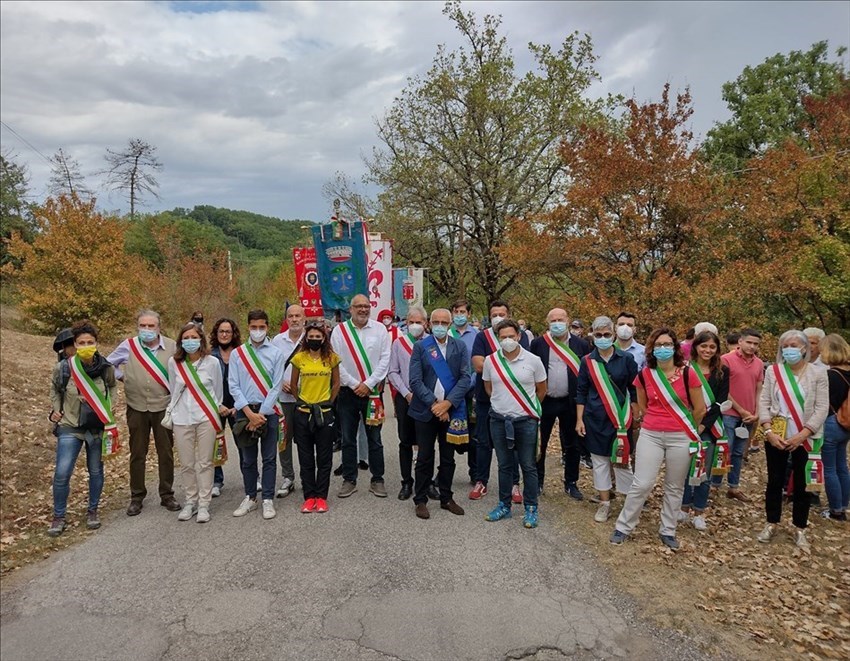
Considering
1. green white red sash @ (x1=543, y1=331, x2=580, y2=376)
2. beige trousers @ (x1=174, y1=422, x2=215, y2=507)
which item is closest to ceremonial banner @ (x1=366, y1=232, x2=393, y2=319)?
green white red sash @ (x1=543, y1=331, x2=580, y2=376)

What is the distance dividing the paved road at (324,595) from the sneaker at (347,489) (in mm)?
434

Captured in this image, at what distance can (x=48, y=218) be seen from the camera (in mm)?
17406

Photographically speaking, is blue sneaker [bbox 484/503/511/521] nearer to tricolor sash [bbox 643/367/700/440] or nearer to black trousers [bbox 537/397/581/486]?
black trousers [bbox 537/397/581/486]

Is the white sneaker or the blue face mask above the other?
the blue face mask

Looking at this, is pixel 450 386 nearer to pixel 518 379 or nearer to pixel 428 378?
pixel 428 378

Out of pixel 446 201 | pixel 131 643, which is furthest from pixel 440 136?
pixel 131 643

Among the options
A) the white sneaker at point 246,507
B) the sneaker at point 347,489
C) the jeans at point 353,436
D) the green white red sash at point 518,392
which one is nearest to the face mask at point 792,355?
the green white red sash at point 518,392

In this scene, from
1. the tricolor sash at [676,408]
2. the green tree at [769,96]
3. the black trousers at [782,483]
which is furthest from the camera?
the green tree at [769,96]

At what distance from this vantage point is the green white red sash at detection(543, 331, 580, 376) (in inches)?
236

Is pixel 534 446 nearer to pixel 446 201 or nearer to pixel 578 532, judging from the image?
pixel 578 532

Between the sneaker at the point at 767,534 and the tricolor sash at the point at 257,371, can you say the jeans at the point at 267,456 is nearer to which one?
the tricolor sash at the point at 257,371

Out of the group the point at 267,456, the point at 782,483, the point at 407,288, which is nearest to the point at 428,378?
the point at 267,456

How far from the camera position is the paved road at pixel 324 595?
11.3ft

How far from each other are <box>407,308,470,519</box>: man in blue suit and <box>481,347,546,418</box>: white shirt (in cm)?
37
